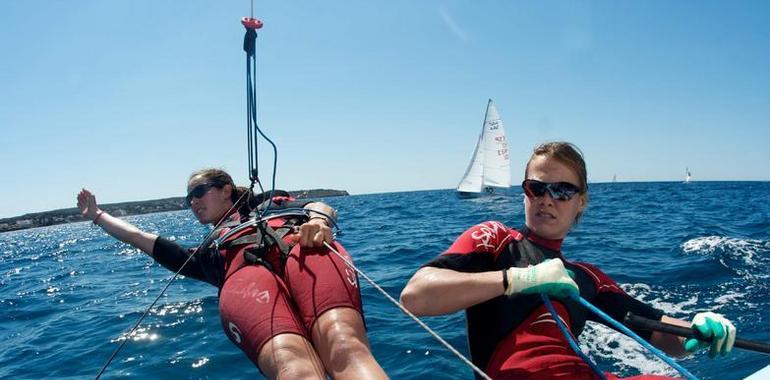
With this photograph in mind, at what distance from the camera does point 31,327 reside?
21.0 ft

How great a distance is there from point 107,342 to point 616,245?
9792 millimetres

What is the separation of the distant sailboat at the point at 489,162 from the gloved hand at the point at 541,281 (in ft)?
120

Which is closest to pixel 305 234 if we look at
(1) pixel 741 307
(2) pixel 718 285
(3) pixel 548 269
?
(3) pixel 548 269

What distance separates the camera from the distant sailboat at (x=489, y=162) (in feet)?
124

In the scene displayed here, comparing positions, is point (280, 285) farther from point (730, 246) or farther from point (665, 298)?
point (730, 246)

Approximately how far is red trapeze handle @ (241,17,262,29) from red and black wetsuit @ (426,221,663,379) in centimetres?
251

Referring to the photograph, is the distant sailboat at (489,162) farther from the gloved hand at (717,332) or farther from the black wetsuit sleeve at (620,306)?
the gloved hand at (717,332)

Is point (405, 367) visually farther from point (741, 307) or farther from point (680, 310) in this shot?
point (741, 307)

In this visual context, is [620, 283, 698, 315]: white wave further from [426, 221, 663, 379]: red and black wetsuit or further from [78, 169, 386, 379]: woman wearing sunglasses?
[78, 169, 386, 379]: woman wearing sunglasses

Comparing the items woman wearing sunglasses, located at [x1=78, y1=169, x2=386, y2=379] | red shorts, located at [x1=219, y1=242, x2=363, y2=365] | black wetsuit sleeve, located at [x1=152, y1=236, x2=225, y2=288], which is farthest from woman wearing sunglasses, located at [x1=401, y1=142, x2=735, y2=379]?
black wetsuit sleeve, located at [x1=152, y1=236, x2=225, y2=288]

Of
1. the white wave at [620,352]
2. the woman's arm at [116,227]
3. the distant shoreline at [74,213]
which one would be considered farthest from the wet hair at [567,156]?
the distant shoreline at [74,213]

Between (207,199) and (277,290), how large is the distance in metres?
1.60

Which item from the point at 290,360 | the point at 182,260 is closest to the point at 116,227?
the point at 182,260

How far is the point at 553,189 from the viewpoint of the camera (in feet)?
7.49
